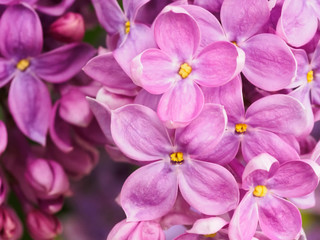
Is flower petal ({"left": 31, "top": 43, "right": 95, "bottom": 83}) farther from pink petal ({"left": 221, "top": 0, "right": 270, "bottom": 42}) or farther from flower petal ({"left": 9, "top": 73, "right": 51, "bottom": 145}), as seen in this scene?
pink petal ({"left": 221, "top": 0, "right": 270, "bottom": 42})

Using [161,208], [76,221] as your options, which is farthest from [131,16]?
[76,221]

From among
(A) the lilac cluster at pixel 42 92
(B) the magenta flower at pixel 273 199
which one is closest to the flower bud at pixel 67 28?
(A) the lilac cluster at pixel 42 92

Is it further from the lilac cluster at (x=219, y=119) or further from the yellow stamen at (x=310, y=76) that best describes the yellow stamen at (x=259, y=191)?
the yellow stamen at (x=310, y=76)

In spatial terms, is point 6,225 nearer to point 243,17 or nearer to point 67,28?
point 67,28

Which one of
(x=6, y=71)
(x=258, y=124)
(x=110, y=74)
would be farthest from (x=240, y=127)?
(x=6, y=71)

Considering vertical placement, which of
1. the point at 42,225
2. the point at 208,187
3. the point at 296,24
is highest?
the point at 296,24

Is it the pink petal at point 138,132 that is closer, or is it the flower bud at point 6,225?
the pink petal at point 138,132

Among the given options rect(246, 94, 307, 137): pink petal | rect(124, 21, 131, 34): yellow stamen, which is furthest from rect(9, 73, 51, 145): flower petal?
rect(246, 94, 307, 137): pink petal
